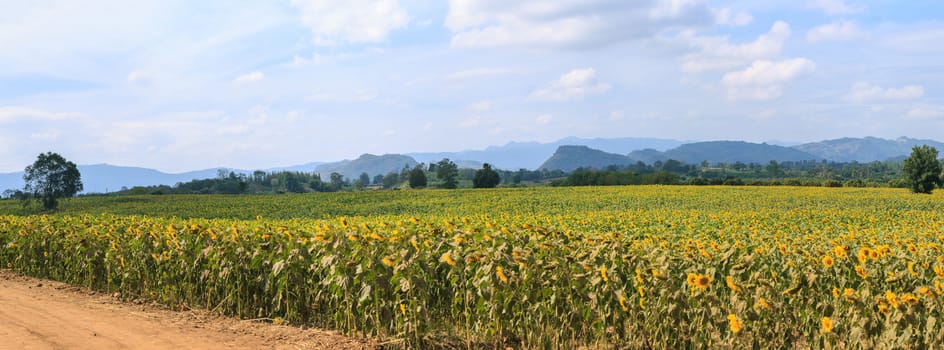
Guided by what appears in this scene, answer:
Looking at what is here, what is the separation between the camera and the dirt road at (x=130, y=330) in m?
6.82

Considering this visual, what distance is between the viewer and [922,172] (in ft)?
186

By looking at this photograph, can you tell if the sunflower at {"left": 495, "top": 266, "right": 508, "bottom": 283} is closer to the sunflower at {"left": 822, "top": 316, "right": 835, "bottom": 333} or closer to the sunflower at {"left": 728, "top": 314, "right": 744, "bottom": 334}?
the sunflower at {"left": 728, "top": 314, "right": 744, "bottom": 334}

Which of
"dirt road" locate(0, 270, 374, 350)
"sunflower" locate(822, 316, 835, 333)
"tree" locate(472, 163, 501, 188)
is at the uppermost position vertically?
"tree" locate(472, 163, 501, 188)

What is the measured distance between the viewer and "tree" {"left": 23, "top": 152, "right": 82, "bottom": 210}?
2950 inches

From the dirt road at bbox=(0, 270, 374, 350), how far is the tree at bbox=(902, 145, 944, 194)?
63685mm

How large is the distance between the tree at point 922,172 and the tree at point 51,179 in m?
86.2

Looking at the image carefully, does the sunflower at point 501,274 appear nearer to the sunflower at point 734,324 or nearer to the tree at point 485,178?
the sunflower at point 734,324

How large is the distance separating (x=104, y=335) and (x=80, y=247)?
391 cm

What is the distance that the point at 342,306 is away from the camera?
7.09m

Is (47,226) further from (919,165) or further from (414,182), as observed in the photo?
(414,182)

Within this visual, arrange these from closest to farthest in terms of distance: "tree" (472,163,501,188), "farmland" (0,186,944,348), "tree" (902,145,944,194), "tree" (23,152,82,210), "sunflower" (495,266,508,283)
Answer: "farmland" (0,186,944,348)
"sunflower" (495,266,508,283)
"tree" (902,145,944,194)
"tree" (23,152,82,210)
"tree" (472,163,501,188)

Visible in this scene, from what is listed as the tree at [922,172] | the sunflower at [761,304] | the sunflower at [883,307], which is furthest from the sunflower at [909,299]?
the tree at [922,172]

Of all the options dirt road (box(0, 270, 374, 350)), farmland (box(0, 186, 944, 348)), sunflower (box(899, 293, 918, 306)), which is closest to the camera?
sunflower (box(899, 293, 918, 306))

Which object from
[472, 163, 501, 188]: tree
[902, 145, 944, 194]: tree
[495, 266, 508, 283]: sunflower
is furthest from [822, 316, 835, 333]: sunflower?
[472, 163, 501, 188]: tree
